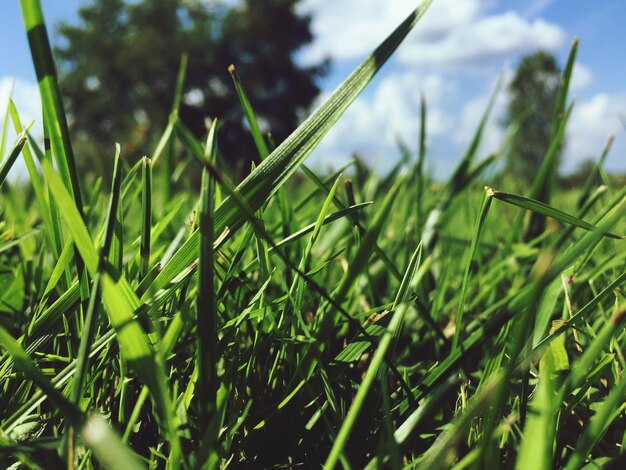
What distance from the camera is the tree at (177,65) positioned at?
18.4 meters

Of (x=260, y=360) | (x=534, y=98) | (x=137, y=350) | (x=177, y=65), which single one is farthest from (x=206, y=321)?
(x=534, y=98)

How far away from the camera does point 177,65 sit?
60.2 ft

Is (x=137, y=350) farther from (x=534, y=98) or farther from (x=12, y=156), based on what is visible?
(x=534, y=98)

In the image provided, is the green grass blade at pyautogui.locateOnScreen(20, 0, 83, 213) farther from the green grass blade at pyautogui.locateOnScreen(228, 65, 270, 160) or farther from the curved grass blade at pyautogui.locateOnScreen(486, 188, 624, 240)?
the curved grass blade at pyautogui.locateOnScreen(486, 188, 624, 240)

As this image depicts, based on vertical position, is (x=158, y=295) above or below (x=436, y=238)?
above

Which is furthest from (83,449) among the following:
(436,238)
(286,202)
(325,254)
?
(436,238)

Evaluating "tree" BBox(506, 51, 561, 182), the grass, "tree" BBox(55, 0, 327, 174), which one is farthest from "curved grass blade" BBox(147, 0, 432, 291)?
"tree" BBox(506, 51, 561, 182)

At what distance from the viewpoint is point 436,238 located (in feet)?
2.15

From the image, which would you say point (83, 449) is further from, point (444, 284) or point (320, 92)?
point (320, 92)

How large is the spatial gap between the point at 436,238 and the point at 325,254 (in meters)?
0.15

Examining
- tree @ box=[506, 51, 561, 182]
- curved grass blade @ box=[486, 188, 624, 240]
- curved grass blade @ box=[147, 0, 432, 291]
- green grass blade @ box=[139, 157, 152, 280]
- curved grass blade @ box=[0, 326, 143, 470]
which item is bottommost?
tree @ box=[506, 51, 561, 182]

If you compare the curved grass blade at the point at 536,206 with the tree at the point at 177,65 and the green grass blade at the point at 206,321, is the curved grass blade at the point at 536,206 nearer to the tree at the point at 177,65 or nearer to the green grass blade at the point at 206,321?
the green grass blade at the point at 206,321

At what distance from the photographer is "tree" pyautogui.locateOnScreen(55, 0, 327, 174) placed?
723 inches

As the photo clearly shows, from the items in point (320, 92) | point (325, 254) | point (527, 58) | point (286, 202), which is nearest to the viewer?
point (286, 202)
